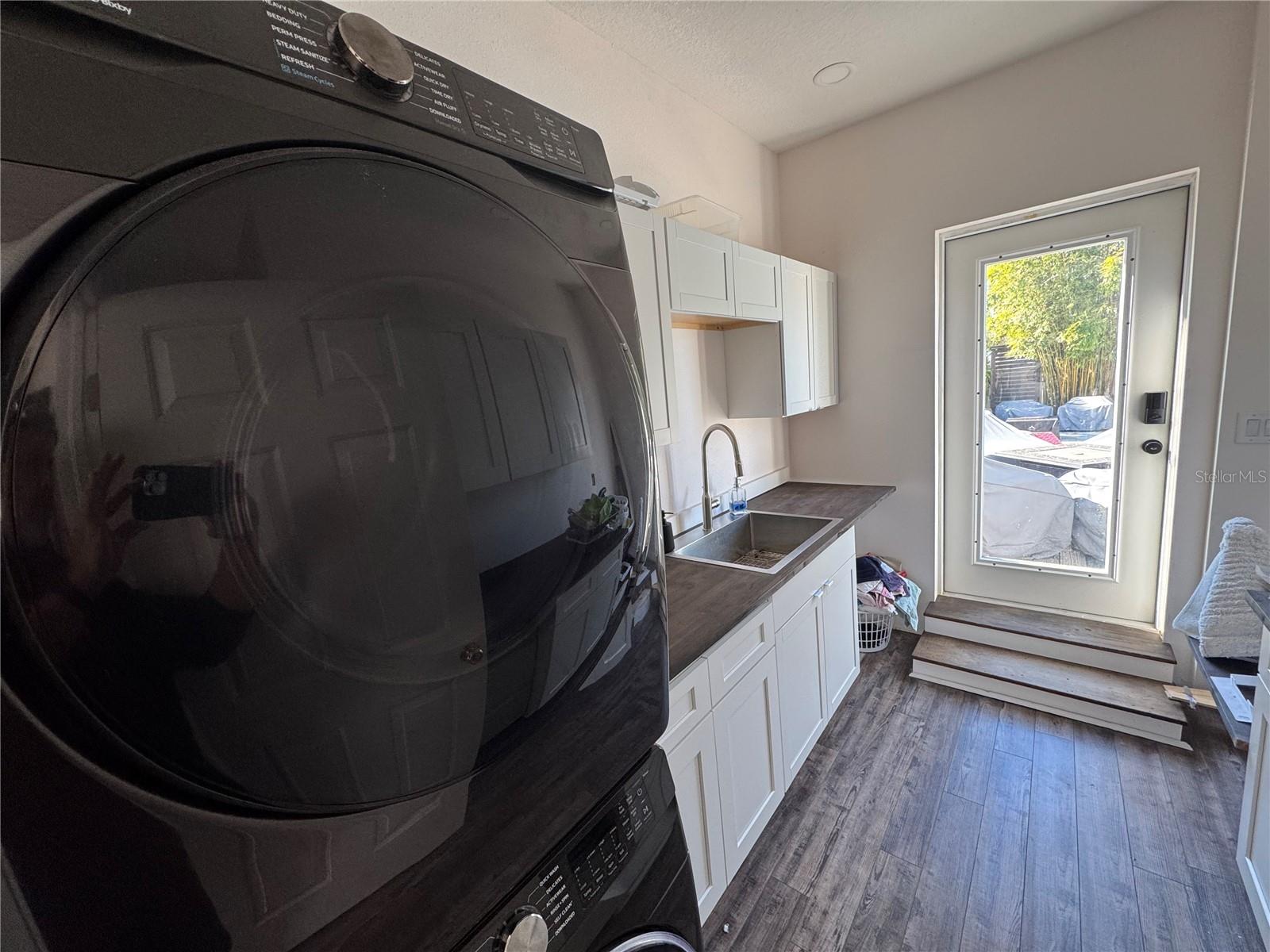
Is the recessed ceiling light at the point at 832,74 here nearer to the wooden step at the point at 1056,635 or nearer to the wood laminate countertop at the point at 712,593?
the wood laminate countertop at the point at 712,593

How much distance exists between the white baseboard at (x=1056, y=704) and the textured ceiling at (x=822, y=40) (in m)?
2.67

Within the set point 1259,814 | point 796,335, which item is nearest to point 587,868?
point 1259,814

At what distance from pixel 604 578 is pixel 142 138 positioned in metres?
0.49

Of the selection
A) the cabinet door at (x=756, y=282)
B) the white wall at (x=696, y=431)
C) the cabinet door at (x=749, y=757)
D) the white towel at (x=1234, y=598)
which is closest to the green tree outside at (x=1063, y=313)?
the white towel at (x=1234, y=598)

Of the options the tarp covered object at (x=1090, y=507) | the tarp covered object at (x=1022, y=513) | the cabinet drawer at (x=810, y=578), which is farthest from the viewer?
the tarp covered object at (x=1022, y=513)

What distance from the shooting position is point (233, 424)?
0.33m

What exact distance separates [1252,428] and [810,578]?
1.75m

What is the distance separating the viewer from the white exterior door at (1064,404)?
2.19m

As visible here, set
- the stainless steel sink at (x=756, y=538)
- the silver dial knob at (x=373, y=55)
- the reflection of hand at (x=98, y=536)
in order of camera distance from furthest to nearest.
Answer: the stainless steel sink at (x=756, y=538), the silver dial knob at (x=373, y=55), the reflection of hand at (x=98, y=536)

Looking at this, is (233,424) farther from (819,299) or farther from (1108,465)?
(1108,465)

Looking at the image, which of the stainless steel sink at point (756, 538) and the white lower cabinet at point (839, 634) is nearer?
the white lower cabinet at point (839, 634)

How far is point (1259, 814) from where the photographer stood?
4.17 feet

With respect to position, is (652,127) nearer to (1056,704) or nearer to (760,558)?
(760,558)

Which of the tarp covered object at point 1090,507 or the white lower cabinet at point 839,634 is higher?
the tarp covered object at point 1090,507
